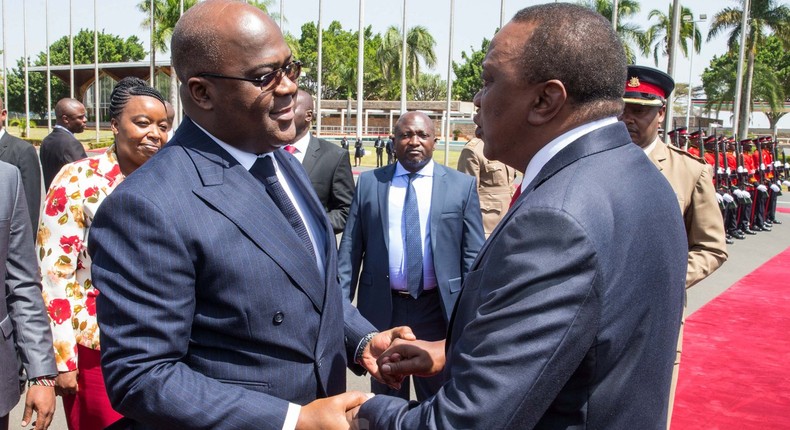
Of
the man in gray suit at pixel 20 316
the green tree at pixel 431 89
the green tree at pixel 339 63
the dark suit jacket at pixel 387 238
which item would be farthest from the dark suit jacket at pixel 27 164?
the green tree at pixel 431 89

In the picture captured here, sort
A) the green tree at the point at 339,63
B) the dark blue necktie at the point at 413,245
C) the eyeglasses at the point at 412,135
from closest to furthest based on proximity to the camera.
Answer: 1. the dark blue necktie at the point at 413,245
2. the eyeglasses at the point at 412,135
3. the green tree at the point at 339,63

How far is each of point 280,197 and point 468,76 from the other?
68.8 metres

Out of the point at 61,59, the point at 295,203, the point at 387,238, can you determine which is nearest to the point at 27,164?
the point at 387,238

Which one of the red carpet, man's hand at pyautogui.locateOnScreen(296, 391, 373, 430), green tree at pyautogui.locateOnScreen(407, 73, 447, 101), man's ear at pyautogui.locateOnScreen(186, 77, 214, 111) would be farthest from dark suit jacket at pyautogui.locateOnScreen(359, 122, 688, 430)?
green tree at pyautogui.locateOnScreen(407, 73, 447, 101)

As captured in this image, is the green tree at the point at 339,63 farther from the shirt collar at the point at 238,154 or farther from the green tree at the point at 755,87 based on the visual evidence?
the shirt collar at the point at 238,154

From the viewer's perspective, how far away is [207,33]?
184 centimetres

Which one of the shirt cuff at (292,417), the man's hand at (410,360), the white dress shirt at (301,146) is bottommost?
the shirt cuff at (292,417)

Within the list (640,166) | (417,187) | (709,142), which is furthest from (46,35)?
(640,166)

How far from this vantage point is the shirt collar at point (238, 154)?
193 cm

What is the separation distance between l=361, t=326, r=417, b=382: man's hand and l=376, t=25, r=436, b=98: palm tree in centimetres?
4345

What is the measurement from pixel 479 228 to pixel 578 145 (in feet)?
9.87

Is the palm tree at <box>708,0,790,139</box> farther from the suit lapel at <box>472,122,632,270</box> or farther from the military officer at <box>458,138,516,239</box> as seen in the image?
the suit lapel at <box>472,122,632,270</box>

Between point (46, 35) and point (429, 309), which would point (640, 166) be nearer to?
point (429, 309)

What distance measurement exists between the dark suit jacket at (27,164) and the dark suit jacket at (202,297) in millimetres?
5129
